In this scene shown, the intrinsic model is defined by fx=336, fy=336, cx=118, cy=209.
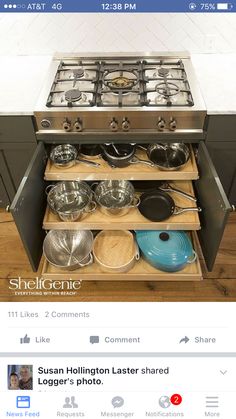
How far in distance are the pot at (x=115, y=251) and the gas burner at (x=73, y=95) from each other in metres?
0.73

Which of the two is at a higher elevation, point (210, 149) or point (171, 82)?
point (171, 82)

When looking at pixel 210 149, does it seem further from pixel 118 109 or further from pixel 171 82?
pixel 118 109

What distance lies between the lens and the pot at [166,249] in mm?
1708

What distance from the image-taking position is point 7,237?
2197 mm

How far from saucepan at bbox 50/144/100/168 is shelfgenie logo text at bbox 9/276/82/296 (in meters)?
0.66

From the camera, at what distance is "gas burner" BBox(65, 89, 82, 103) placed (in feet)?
5.63

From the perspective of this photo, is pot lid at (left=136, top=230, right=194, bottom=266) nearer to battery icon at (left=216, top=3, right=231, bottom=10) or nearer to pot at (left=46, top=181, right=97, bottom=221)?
pot at (left=46, top=181, right=97, bottom=221)
